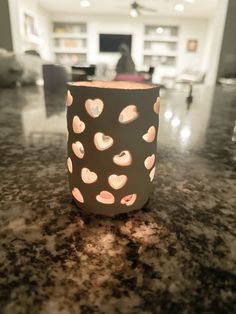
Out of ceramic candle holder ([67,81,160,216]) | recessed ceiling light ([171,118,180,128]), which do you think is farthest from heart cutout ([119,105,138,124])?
recessed ceiling light ([171,118,180,128])

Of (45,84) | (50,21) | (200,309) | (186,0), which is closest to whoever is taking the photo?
(200,309)

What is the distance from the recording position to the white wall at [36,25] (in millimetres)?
4184

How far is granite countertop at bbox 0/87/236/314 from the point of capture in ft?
0.68

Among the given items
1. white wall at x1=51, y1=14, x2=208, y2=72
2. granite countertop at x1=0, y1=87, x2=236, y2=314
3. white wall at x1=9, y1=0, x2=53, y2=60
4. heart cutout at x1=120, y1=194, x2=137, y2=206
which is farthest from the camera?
white wall at x1=51, y1=14, x2=208, y2=72

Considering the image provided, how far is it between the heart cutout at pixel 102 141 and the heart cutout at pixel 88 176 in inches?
1.3

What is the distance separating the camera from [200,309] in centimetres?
20

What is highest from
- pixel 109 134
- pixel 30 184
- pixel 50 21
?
pixel 50 21

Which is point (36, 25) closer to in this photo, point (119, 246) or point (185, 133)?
point (185, 133)

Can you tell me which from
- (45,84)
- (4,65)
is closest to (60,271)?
(45,84)

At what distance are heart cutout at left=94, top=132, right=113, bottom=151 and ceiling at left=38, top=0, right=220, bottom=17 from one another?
6.62 m

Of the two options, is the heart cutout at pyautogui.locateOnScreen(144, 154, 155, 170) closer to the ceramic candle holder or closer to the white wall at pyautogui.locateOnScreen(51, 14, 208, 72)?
the ceramic candle holder

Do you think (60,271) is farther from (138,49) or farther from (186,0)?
(138,49)

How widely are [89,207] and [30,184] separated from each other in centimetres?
13

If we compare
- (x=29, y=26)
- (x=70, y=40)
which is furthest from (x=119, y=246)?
(x=70, y=40)
